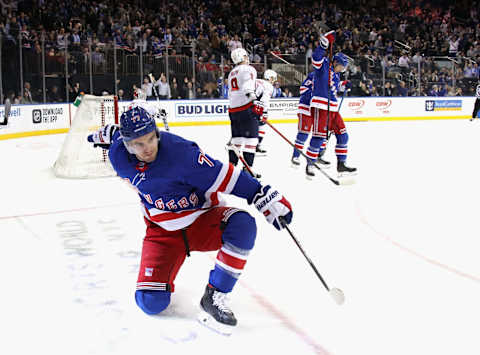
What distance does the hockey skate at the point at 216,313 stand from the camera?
80.4 inches

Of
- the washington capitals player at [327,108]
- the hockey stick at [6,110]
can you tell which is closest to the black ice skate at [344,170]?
the washington capitals player at [327,108]

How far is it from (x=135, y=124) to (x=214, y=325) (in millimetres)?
792

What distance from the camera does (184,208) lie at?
2145 millimetres

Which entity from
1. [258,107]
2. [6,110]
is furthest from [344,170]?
[6,110]

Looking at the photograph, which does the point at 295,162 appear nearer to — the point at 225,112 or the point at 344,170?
the point at 344,170

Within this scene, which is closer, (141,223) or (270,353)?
(270,353)

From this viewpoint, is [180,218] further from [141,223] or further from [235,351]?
[141,223]

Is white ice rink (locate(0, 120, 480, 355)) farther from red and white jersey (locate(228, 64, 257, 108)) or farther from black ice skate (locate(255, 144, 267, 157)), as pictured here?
black ice skate (locate(255, 144, 267, 157))

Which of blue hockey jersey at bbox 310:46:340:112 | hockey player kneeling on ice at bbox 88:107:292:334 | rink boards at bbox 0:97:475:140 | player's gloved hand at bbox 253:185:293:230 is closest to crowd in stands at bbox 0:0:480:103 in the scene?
rink boards at bbox 0:97:475:140

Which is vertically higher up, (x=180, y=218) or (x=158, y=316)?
(x=180, y=218)

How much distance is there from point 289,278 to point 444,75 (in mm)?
13635

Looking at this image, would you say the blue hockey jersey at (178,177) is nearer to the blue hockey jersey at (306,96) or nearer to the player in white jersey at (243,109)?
the player in white jersey at (243,109)

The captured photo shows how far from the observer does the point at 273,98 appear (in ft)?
43.0

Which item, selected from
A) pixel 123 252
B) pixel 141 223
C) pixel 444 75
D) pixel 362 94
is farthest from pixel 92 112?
pixel 444 75
